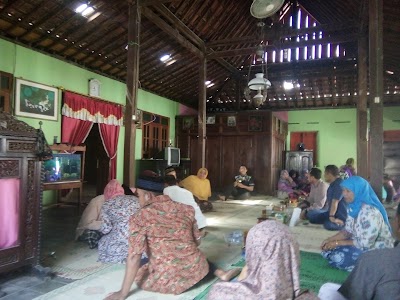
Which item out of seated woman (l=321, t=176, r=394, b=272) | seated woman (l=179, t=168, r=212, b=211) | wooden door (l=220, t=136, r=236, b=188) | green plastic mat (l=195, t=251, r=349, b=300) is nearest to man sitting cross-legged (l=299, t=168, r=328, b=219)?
seated woman (l=179, t=168, r=212, b=211)

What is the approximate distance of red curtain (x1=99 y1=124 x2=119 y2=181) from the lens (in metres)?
8.24

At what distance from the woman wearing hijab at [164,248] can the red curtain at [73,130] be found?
517 centimetres

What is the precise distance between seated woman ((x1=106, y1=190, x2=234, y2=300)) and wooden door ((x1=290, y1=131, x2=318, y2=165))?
10.7 metres


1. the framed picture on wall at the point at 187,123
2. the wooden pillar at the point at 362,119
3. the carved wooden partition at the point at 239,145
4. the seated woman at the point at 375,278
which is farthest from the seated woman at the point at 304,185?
the seated woman at the point at 375,278

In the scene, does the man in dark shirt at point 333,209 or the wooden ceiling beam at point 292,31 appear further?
the wooden ceiling beam at point 292,31

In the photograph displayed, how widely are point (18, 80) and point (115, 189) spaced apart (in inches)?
144

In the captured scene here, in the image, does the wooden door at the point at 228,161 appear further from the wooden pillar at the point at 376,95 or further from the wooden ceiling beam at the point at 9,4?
the wooden ceiling beam at the point at 9,4

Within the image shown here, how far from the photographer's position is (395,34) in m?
7.50

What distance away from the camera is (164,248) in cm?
257

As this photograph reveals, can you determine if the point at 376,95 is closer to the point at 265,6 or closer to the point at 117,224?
the point at 265,6

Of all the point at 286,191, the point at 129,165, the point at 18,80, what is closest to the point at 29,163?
the point at 129,165

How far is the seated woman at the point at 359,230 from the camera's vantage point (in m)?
2.89

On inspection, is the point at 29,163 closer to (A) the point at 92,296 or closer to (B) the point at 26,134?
(B) the point at 26,134

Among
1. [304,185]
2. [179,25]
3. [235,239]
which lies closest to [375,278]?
[235,239]
